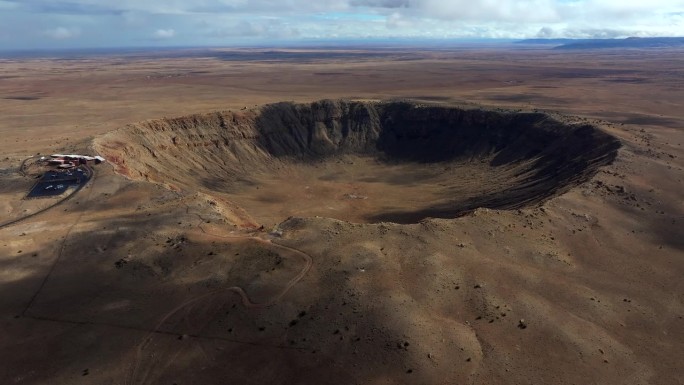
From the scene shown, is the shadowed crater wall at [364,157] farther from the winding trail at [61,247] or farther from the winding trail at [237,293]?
the winding trail at [237,293]

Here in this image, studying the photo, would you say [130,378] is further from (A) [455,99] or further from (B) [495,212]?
(A) [455,99]

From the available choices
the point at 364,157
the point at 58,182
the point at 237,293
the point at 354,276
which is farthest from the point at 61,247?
the point at 364,157

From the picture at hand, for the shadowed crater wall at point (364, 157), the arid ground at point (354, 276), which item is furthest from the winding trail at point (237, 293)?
the shadowed crater wall at point (364, 157)

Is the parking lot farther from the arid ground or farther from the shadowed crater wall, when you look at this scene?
the shadowed crater wall

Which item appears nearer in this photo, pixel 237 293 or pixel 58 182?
pixel 237 293

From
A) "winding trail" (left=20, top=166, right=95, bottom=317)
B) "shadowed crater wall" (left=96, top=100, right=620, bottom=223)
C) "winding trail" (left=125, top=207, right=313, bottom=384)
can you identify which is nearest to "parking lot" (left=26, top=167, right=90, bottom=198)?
"winding trail" (left=20, top=166, right=95, bottom=317)

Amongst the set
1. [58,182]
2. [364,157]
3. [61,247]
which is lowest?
[364,157]

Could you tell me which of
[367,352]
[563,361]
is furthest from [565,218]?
[367,352]

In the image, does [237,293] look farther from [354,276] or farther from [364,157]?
[364,157]

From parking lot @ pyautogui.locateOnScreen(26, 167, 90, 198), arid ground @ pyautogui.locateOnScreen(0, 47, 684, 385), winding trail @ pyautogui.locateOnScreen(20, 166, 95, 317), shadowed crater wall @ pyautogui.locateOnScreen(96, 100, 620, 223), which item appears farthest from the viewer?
shadowed crater wall @ pyautogui.locateOnScreen(96, 100, 620, 223)
